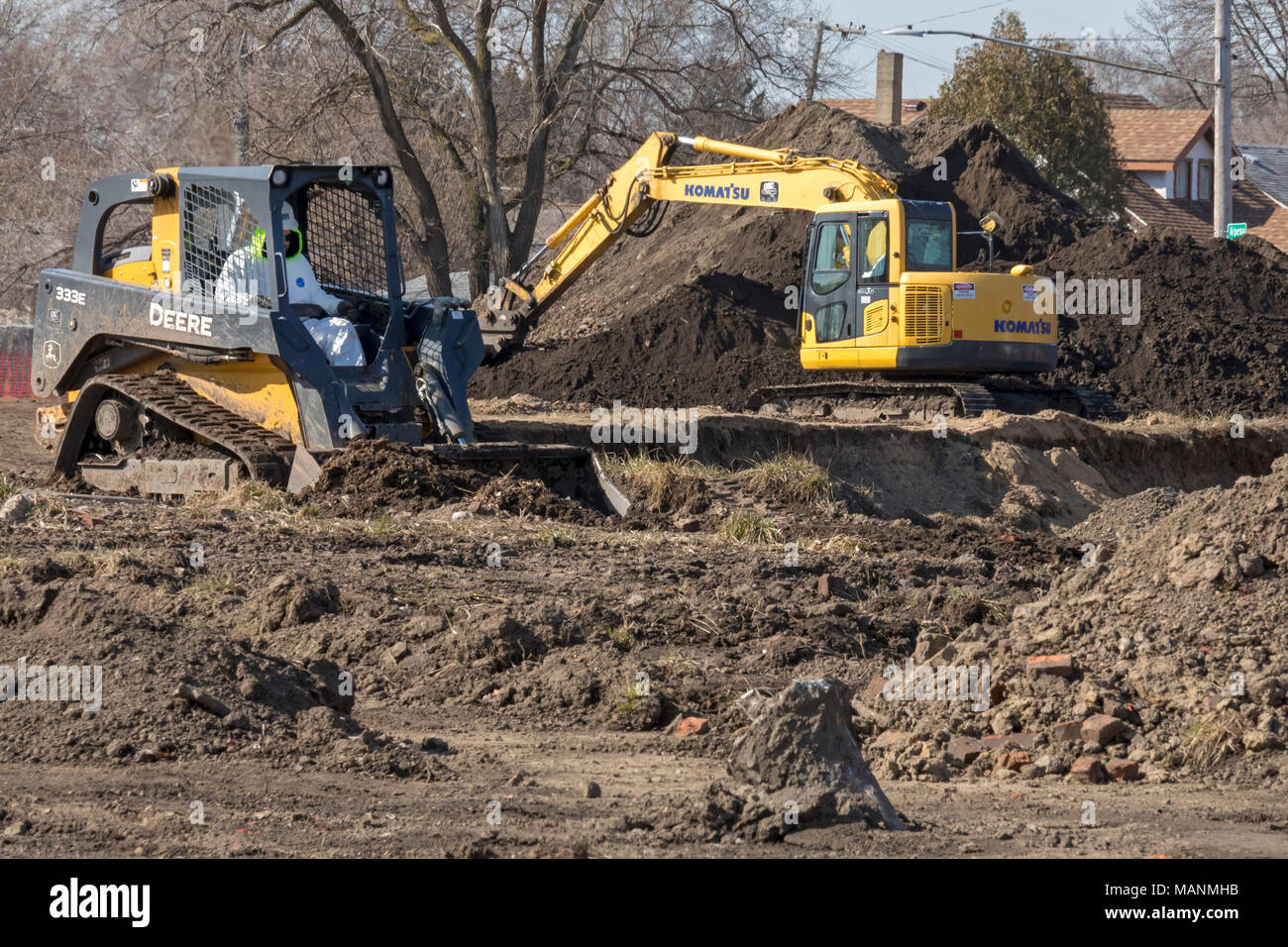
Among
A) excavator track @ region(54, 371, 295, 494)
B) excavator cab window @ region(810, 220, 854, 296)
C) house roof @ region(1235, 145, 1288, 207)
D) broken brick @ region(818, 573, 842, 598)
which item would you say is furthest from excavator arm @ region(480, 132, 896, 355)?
house roof @ region(1235, 145, 1288, 207)

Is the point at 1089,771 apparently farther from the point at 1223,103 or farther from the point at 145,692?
the point at 1223,103

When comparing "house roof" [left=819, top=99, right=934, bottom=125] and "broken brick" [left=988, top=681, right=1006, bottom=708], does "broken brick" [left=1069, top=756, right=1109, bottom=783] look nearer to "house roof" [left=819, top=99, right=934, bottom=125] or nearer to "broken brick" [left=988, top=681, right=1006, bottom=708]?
"broken brick" [left=988, top=681, right=1006, bottom=708]

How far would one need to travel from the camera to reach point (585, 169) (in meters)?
25.8

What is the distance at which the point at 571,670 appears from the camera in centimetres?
673

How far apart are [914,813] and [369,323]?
330 inches

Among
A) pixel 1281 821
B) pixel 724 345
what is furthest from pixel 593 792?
pixel 724 345

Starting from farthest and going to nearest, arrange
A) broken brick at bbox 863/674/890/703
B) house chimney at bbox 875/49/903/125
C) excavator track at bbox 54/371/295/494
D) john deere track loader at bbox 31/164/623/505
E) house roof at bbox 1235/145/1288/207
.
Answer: house roof at bbox 1235/145/1288/207
house chimney at bbox 875/49/903/125
john deere track loader at bbox 31/164/623/505
excavator track at bbox 54/371/295/494
broken brick at bbox 863/674/890/703

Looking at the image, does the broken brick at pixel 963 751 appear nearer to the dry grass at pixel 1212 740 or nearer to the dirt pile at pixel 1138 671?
the dirt pile at pixel 1138 671

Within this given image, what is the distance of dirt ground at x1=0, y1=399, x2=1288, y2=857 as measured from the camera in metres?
4.53

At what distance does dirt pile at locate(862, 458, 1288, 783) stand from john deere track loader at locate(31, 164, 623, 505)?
5519 millimetres

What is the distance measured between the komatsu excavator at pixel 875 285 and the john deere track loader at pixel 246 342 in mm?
6317

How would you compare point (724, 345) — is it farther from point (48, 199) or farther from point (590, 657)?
point (590, 657)

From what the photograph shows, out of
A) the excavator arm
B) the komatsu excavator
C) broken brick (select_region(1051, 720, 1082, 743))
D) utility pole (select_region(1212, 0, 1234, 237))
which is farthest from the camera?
utility pole (select_region(1212, 0, 1234, 237))

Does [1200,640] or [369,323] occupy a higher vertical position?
[369,323]
